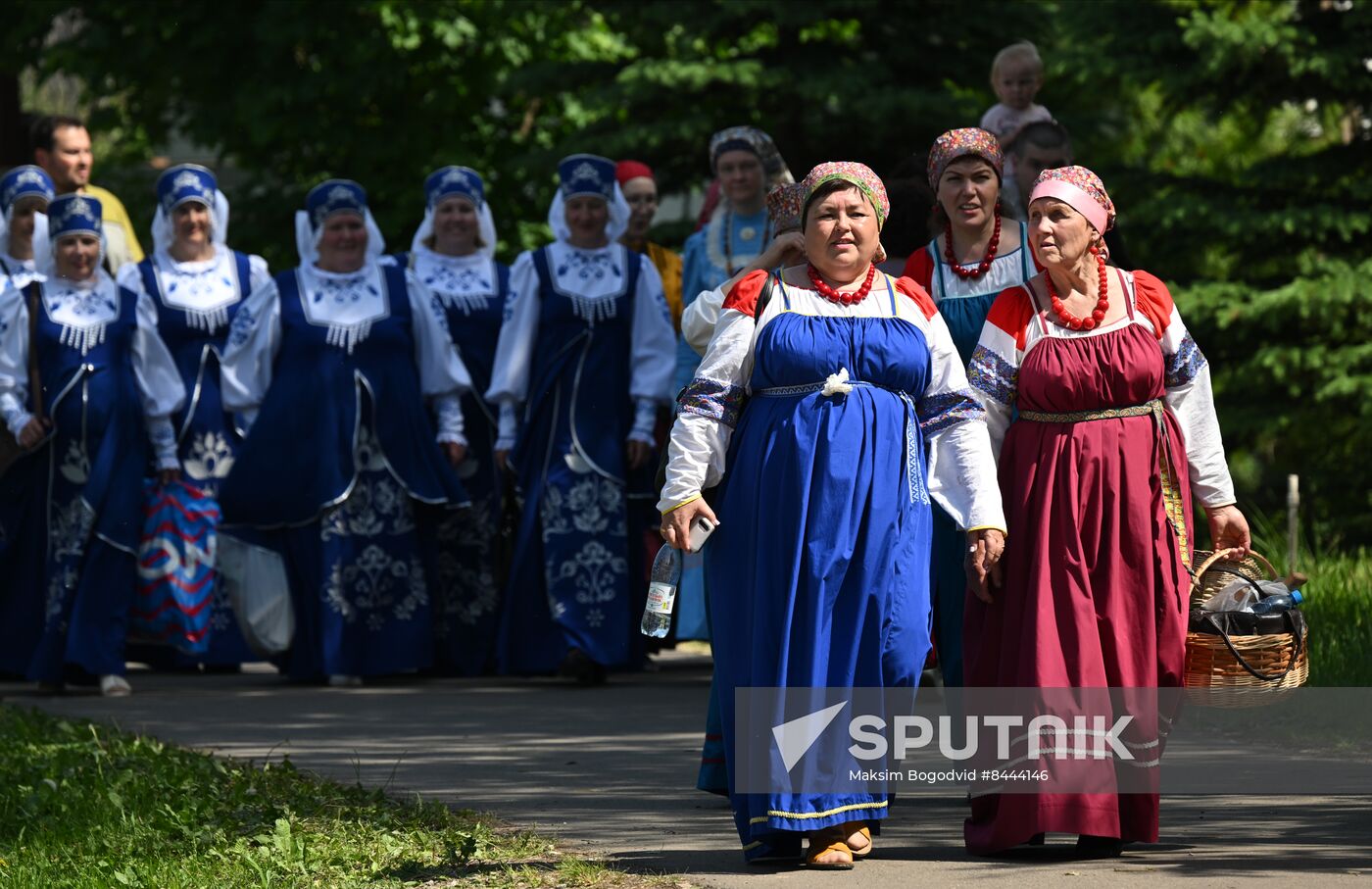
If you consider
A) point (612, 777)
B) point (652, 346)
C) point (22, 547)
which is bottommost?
point (612, 777)

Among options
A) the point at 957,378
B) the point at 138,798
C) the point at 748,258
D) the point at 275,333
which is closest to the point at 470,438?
the point at 275,333

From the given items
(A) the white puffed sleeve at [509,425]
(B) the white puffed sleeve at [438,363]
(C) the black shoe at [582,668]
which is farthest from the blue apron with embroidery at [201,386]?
(C) the black shoe at [582,668]

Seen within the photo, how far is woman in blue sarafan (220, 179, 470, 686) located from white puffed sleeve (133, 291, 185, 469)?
0.30 metres

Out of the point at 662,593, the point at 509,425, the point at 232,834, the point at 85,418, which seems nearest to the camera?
the point at 662,593

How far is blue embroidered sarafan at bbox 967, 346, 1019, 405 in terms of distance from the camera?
6.27 m

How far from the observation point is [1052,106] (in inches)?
630

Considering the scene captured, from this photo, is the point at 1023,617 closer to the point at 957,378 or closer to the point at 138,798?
the point at 957,378

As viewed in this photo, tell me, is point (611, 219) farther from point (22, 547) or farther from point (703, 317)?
point (703, 317)

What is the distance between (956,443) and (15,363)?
590 centimetres

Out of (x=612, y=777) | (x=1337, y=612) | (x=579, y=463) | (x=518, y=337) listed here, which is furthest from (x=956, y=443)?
(x=518, y=337)

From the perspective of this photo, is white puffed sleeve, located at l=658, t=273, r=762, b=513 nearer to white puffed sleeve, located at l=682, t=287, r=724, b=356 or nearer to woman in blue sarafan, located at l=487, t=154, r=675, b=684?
white puffed sleeve, located at l=682, t=287, r=724, b=356

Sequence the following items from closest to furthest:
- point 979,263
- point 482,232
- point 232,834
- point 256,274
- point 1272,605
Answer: point 1272,605
point 232,834
point 979,263
point 256,274
point 482,232

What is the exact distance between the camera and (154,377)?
1069 cm

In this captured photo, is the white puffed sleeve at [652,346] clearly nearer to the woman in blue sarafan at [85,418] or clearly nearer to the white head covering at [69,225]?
the woman in blue sarafan at [85,418]
